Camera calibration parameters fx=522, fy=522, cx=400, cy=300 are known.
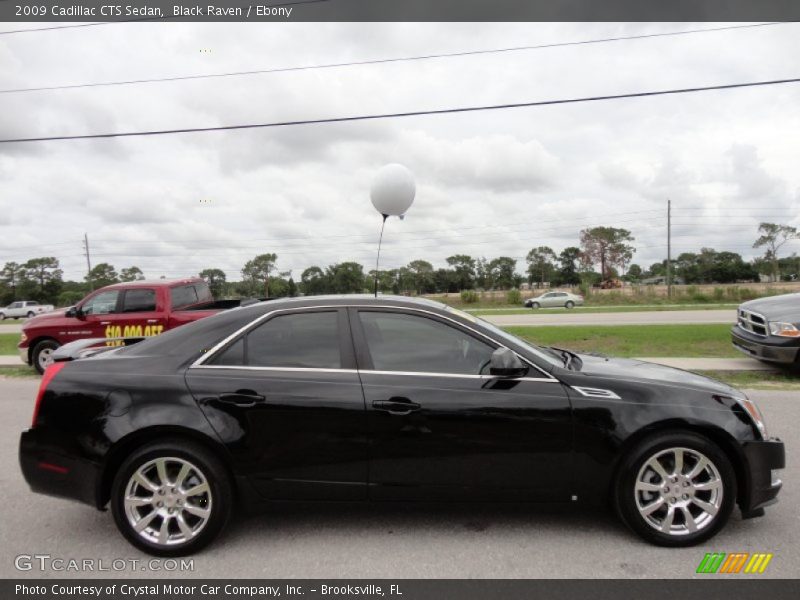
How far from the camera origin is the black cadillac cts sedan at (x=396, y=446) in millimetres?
3082

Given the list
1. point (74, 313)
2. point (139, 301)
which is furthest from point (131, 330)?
point (74, 313)

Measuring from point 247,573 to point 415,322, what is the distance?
1733mm

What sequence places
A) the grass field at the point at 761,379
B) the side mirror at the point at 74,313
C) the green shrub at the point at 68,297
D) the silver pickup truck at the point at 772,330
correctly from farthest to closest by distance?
1. the green shrub at the point at 68,297
2. the side mirror at the point at 74,313
3. the silver pickup truck at the point at 772,330
4. the grass field at the point at 761,379

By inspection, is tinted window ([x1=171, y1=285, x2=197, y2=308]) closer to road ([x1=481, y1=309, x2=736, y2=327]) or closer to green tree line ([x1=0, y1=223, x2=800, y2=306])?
road ([x1=481, y1=309, x2=736, y2=327])

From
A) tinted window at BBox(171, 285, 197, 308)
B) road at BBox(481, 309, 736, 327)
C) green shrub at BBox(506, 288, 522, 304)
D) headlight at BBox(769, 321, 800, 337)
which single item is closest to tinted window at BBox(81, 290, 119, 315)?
tinted window at BBox(171, 285, 197, 308)

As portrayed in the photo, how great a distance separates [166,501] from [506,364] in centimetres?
217

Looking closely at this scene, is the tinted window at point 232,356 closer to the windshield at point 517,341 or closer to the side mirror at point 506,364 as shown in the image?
the windshield at point 517,341

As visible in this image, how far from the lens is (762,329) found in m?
8.48

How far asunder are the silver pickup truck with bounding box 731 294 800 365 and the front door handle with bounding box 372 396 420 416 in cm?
760

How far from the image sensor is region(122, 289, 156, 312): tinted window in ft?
30.9

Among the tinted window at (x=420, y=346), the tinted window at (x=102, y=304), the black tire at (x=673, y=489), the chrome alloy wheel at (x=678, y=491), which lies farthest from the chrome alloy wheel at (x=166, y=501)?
the tinted window at (x=102, y=304)

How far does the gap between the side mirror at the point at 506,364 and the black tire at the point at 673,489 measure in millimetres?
804
